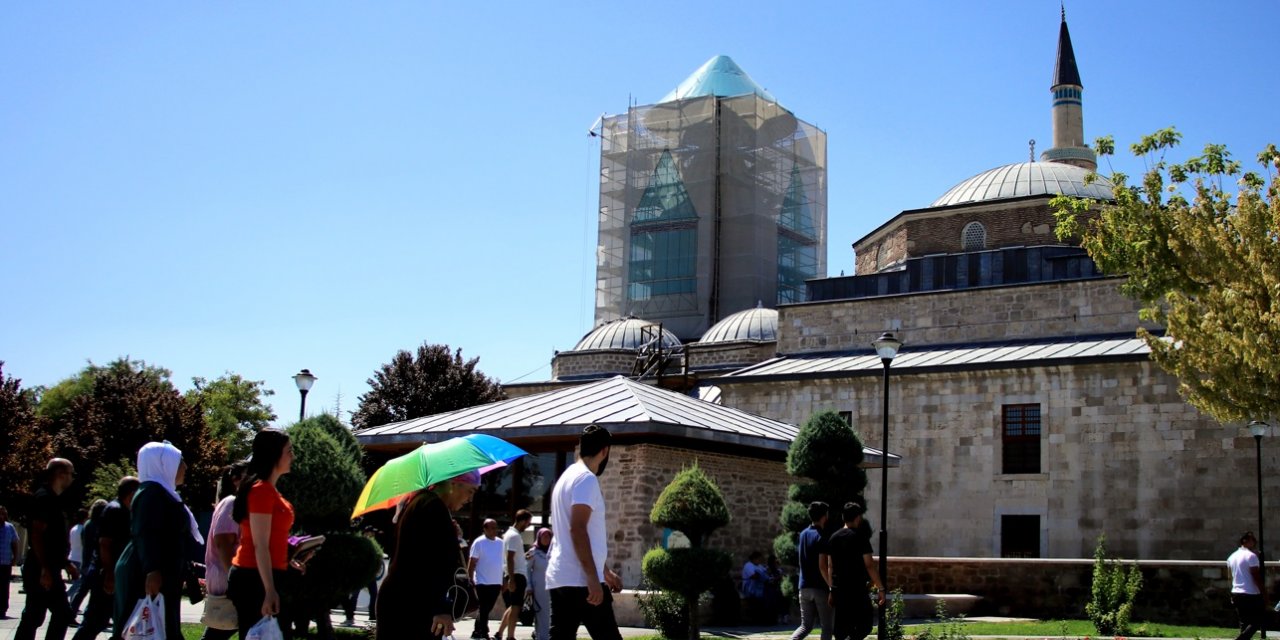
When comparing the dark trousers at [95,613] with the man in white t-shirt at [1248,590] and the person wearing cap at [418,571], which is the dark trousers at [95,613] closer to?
the person wearing cap at [418,571]

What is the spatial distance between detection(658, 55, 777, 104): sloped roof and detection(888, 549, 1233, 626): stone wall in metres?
29.6

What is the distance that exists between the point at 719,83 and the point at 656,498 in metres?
31.7

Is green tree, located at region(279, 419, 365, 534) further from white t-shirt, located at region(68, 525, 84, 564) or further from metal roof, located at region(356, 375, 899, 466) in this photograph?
metal roof, located at region(356, 375, 899, 466)

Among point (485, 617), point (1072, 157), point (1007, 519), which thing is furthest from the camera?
point (1072, 157)

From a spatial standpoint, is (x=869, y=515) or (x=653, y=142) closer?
(x=869, y=515)

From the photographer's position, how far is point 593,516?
5.66 metres

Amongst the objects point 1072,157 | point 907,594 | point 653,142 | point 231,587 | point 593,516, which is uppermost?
point 653,142

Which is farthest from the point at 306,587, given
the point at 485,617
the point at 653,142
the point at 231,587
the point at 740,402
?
the point at 653,142

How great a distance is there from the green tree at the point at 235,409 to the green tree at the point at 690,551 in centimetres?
3096

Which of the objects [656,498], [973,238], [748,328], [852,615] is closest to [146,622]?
[852,615]

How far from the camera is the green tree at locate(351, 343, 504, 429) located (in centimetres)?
3528

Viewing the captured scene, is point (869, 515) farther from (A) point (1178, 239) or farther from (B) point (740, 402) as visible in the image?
(A) point (1178, 239)

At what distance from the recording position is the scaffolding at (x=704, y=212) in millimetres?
41719

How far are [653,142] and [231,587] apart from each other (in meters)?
39.2
